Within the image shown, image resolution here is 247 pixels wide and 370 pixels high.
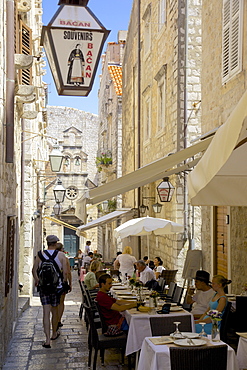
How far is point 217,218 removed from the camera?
10.9 metres

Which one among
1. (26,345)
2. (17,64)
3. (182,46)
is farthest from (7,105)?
(182,46)

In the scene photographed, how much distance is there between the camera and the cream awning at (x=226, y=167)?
360cm

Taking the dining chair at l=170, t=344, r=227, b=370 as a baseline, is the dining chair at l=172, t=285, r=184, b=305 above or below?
below

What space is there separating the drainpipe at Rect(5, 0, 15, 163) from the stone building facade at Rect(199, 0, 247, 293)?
12.5ft

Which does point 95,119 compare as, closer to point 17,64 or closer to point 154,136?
point 154,136

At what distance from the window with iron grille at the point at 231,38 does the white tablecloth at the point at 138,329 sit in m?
4.65

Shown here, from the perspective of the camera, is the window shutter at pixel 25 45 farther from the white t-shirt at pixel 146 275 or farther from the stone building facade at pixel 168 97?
the white t-shirt at pixel 146 275

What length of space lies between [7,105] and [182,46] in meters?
6.83

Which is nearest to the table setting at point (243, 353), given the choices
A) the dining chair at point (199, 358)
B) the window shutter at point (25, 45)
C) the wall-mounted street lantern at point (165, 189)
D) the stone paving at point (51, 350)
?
the dining chair at point (199, 358)

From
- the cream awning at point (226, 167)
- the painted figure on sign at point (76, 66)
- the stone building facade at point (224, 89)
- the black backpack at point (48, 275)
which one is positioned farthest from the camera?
the stone building facade at point (224, 89)

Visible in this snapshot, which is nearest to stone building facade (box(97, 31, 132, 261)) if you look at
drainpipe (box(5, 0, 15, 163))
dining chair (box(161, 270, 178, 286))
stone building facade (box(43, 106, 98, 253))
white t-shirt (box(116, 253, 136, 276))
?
stone building facade (box(43, 106, 98, 253))

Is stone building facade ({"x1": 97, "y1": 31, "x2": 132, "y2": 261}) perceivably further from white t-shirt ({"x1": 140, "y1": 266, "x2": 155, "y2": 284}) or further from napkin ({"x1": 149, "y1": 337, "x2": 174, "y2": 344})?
napkin ({"x1": 149, "y1": 337, "x2": 174, "y2": 344})

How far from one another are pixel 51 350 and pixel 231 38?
6.22 m

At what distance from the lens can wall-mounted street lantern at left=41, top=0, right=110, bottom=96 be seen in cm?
580
